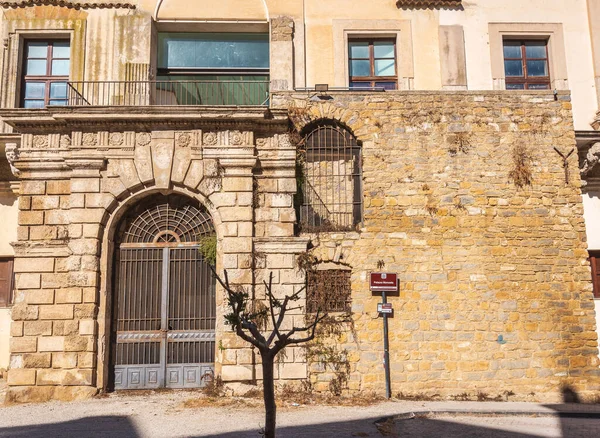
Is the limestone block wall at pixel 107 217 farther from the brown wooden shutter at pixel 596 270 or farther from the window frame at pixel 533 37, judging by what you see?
the brown wooden shutter at pixel 596 270

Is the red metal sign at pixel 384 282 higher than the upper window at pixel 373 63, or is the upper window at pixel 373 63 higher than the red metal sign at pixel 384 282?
the upper window at pixel 373 63

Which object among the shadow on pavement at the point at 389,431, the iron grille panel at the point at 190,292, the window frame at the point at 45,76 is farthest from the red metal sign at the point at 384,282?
the window frame at the point at 45,76

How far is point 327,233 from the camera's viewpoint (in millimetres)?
9773

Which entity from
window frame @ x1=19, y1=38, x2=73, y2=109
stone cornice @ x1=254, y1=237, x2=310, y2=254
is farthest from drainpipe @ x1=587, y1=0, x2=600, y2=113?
window frame @ x1=19, y1=38, x2=73, y2=109

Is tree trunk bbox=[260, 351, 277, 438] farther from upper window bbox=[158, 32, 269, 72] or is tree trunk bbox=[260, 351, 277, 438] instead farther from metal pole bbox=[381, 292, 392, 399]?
upper window bbox=[158, 32, 269, 72]

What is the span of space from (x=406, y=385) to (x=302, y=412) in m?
2.08

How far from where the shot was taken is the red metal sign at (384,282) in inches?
372

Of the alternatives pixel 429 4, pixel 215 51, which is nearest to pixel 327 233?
pixel 215 51

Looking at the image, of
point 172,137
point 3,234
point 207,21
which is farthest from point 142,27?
point 3,234

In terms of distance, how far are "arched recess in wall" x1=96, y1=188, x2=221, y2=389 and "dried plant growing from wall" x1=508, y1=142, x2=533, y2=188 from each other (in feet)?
17.7

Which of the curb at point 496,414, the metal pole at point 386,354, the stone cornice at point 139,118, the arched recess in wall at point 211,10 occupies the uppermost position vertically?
the arched recess in wall at point 211,10

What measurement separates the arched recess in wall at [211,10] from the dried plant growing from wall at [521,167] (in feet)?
19.4

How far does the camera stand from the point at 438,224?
983cm

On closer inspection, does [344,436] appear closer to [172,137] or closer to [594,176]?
[172,137]
